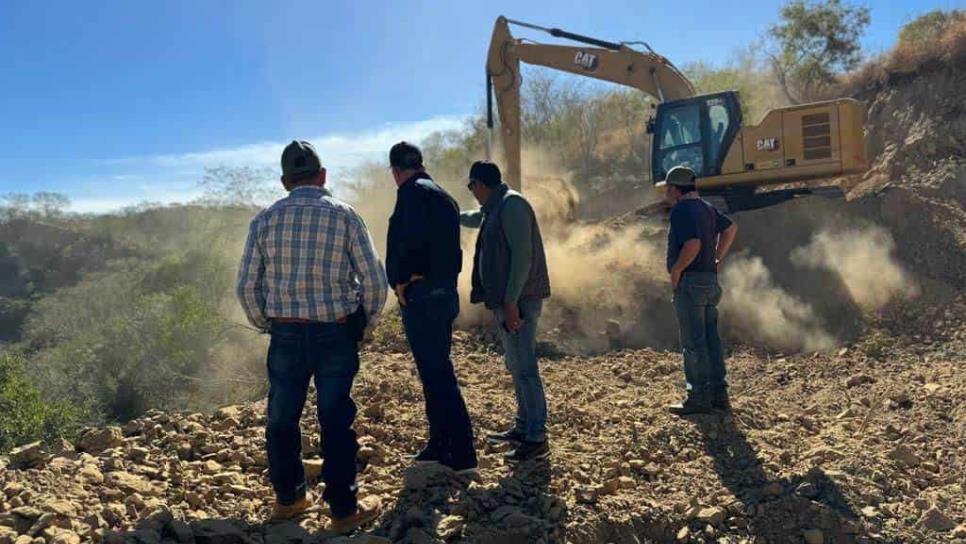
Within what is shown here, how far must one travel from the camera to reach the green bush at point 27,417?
676 centimetres

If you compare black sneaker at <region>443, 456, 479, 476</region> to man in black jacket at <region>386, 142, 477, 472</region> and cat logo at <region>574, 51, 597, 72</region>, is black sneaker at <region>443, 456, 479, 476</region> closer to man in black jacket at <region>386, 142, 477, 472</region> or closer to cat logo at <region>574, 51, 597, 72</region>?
man in black jacket at <region>386, 142, 477, 472</region>

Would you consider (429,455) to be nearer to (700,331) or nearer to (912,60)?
(700,331)

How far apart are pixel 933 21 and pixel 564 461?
1816 cm

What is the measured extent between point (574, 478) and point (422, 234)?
1582 millimetres

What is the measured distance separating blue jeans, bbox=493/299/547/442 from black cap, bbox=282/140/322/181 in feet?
4.59

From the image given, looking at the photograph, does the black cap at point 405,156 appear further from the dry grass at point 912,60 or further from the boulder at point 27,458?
the dry grass at point 912,60

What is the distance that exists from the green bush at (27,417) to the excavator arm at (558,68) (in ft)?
20.1

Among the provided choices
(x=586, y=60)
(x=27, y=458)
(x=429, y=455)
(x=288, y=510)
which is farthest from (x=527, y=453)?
(x=586, y=60)

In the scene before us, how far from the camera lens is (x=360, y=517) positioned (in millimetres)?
3336

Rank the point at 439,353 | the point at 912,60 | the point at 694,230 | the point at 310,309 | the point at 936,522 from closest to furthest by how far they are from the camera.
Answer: the point at 310,309, the point at 936,522, the point at 439,353, the point at 694,230, the point at 912,60

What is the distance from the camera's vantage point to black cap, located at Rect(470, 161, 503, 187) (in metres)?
4.16

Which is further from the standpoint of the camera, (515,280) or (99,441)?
(99,441)

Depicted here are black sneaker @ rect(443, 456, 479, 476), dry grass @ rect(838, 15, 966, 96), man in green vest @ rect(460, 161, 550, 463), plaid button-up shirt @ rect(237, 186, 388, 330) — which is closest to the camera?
plaid button-up shirt @ rect(237, 186, 388, 330)

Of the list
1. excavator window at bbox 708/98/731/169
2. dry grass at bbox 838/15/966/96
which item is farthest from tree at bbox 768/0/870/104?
excavator window at bbox 708/98/731/169
